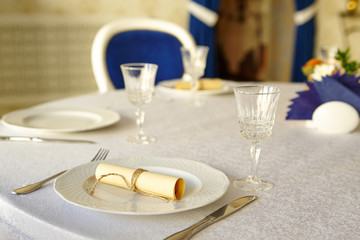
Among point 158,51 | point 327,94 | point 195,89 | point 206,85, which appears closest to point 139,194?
point 327,94

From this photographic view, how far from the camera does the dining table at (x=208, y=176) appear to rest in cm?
66

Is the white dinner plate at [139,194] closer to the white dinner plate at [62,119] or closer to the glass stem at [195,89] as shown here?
the white dinner plate at [62,119]

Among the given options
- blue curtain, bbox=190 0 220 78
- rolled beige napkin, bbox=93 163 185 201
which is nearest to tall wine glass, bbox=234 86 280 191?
rolled beige napkin, bbox=93 163 185 201

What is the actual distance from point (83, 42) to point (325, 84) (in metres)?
2.98

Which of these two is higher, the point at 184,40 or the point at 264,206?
the point at 184,40

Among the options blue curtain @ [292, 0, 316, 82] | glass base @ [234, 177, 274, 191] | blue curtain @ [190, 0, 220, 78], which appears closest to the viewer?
glass base @ [234, 177, 274, 191]

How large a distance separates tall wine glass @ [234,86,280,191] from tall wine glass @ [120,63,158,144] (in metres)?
0.32

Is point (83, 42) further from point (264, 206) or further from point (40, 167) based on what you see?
point (264, 206)

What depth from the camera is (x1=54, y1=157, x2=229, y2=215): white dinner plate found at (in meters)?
0.68

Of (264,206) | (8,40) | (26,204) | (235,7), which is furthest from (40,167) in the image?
(235,7)

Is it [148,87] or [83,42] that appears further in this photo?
[83,42]

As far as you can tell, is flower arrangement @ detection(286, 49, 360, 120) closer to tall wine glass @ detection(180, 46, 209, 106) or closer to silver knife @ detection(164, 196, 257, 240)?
tall wine glass @ detection(180, 46, 209, 106)

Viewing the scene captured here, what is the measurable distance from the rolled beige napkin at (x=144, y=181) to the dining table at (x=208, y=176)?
0.08 ft

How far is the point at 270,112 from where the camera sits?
83cm
